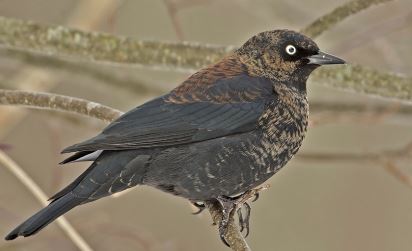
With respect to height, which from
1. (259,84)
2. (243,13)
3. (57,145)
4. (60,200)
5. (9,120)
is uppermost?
(243,13)

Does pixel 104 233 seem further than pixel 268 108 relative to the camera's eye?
Yes

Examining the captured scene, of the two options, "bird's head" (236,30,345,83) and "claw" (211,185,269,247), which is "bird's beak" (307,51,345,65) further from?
"claw" (211,185,269,247)

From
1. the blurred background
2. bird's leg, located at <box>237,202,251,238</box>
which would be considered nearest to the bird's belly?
bird's leg, located at <box>237,202,251,238</box>

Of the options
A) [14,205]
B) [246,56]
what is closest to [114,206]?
[14,205]

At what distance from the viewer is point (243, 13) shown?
8859 millimetres

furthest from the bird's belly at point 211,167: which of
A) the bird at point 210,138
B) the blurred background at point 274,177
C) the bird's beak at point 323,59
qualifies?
the blurred background at point 274,177

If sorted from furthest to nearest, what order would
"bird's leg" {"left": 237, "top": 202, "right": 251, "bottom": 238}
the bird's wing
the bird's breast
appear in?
"bird's leg" {"left": 237, "top": 202, "right": 251, "bottom": 238} → the bird's breast → the bird's wing

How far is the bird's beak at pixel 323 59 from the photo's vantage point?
4.35 m

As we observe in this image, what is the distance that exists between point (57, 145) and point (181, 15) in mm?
3664

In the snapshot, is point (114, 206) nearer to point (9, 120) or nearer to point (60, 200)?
point (9, 120)

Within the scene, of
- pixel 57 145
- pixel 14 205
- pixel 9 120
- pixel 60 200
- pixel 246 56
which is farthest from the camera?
pixel 14 205

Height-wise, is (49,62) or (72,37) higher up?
(49,62)

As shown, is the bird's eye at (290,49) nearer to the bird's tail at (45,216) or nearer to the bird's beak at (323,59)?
the bird's beak at (323,59)

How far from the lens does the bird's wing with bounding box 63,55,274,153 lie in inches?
162
